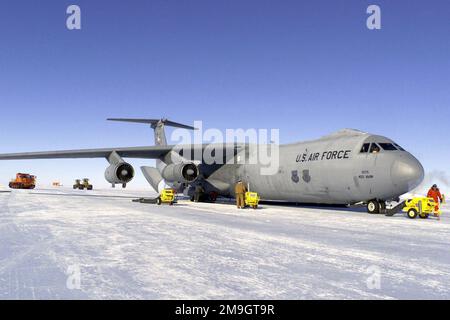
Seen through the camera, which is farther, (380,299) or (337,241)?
(337,241)

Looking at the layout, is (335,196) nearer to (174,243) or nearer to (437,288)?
(174,243)

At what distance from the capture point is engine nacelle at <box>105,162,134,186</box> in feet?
A: 62.1

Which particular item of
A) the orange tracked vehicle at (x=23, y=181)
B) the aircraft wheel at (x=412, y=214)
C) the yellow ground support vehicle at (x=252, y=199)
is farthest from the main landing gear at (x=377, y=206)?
the orange tracked vehicle at (x=23, y=181)

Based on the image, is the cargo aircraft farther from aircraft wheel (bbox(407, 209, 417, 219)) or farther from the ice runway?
the ice runway

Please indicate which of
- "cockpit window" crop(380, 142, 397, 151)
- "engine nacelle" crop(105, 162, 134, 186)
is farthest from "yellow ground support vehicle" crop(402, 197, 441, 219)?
"engine nacelle" crop(105, 162, 134, 186)

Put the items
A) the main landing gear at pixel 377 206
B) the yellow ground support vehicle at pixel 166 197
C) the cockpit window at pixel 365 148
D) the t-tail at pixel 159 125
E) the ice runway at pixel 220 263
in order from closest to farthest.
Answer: the ice runway at pixel 220 263, the cockpit window at pixel 365 148, the main landing gear at pixel 377 206, the yellow ground support vehicle at pixel 166 197, the t-tail at pixel 159 125

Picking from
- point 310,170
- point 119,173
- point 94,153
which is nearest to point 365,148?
point 310,170

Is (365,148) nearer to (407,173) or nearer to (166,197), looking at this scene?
(407,173)

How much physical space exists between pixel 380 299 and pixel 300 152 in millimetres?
12362

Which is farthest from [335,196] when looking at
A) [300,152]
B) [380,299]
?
[380,299]

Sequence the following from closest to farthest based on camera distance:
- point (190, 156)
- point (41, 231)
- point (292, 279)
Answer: point (292, 279) < point (41, 231) < point (190, 156)

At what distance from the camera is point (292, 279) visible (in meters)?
3.81

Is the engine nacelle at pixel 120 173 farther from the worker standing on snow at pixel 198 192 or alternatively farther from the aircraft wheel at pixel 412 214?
the aircraft wheel at pixel 412 214

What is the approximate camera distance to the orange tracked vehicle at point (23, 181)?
45406mm
